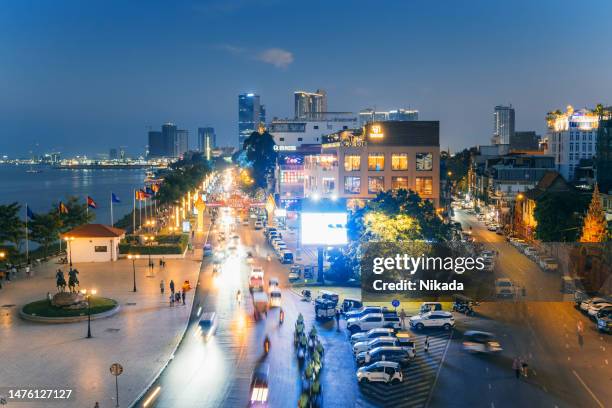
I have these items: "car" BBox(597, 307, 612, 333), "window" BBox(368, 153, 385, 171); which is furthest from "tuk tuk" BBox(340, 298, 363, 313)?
"window" BBox(368, 153, 385, 171)

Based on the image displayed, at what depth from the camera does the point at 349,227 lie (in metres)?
41.2

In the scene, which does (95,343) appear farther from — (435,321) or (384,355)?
(435,321)

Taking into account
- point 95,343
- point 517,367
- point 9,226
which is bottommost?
point 95,343

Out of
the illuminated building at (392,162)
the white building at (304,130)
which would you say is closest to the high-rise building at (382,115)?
the white building at (304,130)

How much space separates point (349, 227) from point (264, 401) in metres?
23.7

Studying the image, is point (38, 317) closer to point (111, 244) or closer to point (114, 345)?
point (114, 345)

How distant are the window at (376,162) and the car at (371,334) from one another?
36563mm

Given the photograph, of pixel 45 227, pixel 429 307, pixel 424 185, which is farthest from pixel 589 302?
pixel 45 227

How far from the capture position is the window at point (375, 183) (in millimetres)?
60812

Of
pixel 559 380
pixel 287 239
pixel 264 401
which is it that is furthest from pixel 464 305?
pixel 287 239

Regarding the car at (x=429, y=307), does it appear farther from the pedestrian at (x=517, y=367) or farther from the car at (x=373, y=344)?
the pedestrian at (x=517, y=367)

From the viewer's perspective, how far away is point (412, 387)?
2038cm

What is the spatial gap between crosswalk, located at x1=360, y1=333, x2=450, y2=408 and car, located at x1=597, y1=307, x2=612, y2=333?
7.82 m

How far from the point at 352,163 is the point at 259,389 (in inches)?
1740
